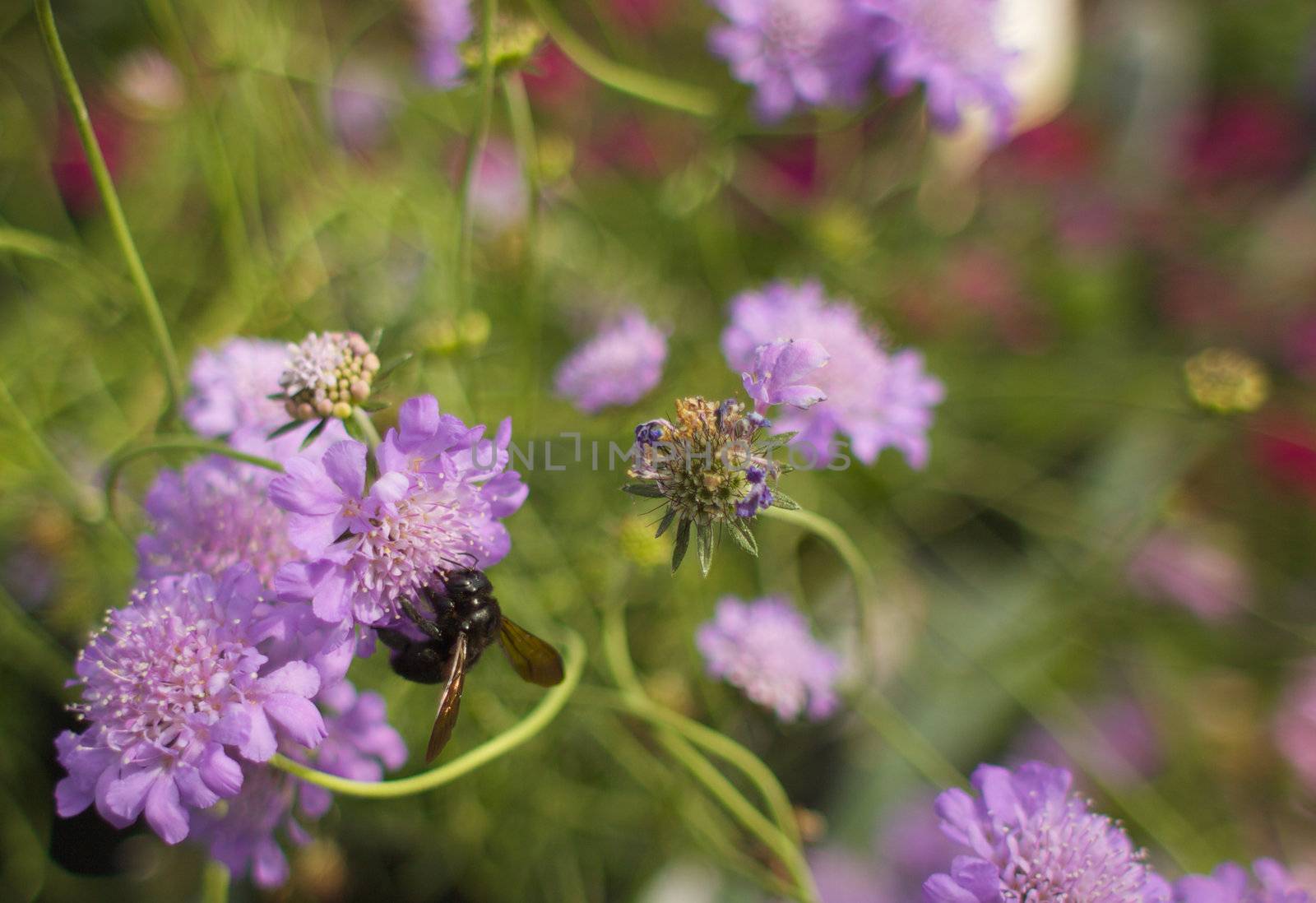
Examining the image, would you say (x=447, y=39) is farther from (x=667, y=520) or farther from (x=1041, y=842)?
(x=1041, y=842)

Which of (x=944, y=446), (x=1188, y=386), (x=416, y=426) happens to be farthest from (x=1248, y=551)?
(x=416, y=426)

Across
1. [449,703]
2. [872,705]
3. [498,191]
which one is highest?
[498,191]

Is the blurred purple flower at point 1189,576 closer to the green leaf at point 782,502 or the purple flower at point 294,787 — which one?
the green leaf at point 782,502

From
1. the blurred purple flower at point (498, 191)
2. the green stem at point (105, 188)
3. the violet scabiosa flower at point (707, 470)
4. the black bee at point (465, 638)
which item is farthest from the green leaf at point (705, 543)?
the blurred purple flower at point (498, 191)

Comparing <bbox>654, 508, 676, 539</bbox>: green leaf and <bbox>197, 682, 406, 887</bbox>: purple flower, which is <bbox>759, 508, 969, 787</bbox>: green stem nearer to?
<bbox>654, 508, 676, 539</bbox>: green leaf

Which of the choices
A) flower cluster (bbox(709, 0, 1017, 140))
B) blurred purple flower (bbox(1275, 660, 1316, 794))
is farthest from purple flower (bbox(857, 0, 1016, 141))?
blurred purple flower (bbox(1275, 660, 1316, 794))

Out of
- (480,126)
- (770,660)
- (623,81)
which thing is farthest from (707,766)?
(623,81)

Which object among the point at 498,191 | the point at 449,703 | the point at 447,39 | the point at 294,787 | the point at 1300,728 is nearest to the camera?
the point at 449,703
